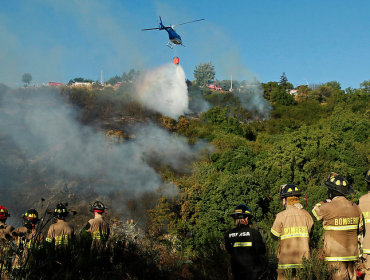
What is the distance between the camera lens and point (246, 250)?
519cm

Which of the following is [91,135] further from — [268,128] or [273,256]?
[273,256]

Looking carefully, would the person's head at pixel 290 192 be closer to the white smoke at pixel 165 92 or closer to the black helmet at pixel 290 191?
the black helmet at pixel 290 191

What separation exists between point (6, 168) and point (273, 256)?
36.2 meters

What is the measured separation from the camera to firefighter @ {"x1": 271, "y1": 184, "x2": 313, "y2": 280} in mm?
5484

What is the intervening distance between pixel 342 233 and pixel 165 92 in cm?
5961

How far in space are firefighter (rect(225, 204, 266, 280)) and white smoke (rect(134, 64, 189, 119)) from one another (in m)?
53.9

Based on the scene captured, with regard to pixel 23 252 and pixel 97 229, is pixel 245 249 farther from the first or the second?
pixel 23 252

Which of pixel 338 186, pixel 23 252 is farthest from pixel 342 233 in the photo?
pixel 23 252

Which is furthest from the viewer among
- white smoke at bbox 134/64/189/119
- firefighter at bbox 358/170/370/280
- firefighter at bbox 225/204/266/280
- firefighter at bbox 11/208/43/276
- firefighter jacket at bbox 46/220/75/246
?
white smoke at bbox 134/64/189/119

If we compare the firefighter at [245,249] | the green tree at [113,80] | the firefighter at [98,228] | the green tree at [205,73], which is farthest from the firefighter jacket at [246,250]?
the green tree at [205,73]

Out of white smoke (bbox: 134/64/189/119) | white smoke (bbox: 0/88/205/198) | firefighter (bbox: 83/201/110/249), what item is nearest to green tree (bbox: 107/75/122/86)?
white smoke (bbox: 134/64/189/119)

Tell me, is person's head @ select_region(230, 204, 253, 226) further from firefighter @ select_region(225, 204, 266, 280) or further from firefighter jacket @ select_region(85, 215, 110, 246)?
firefighter jacket @ select_region(85, 215, 110, 246)

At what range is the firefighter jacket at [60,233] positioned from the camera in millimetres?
6133

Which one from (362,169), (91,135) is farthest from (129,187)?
(362,169)
